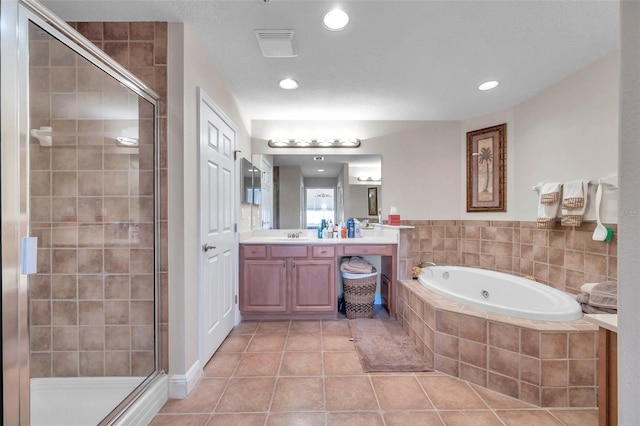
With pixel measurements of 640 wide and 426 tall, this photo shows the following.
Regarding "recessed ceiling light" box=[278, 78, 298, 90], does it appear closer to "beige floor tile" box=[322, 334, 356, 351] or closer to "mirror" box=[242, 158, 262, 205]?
"mirror" box=[242, 158, 262, 205]

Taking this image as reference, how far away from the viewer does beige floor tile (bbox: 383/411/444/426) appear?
1386 mm

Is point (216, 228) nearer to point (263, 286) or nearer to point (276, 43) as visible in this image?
point (263, 286)

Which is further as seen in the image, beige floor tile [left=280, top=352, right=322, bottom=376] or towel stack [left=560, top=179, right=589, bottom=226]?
towel stack [left=560, top=179, right=589, bottom=226]

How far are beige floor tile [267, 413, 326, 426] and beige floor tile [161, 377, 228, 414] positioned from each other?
37 cm

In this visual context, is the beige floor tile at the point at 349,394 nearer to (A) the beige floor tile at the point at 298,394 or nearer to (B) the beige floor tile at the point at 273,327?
(A) the beige floor tile at the point at 298,394

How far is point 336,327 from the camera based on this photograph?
2.52 metres

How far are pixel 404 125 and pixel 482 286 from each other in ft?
6.40

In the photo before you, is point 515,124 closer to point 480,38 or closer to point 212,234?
point 480,38

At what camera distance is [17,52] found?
2.86ft

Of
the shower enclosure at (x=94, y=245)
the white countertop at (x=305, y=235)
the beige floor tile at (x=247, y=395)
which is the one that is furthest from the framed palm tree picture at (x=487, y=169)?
the shower enclosure at (x=94, y=245)

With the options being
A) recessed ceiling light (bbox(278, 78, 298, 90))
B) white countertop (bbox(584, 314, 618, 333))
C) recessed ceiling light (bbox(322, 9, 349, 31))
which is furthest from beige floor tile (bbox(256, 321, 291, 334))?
recessed ceiling light (bbox(322, 9, 349, 31))

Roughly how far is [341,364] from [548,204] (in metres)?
2.15

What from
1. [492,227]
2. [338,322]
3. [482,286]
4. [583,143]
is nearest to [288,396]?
[338,322]

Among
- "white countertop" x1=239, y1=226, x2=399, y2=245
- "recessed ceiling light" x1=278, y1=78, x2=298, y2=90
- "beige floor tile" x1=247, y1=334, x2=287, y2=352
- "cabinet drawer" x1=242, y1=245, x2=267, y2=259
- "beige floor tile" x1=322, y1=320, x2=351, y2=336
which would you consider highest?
"recessed ceiling light" x1=278, y1=78, x2=298, y2=90
